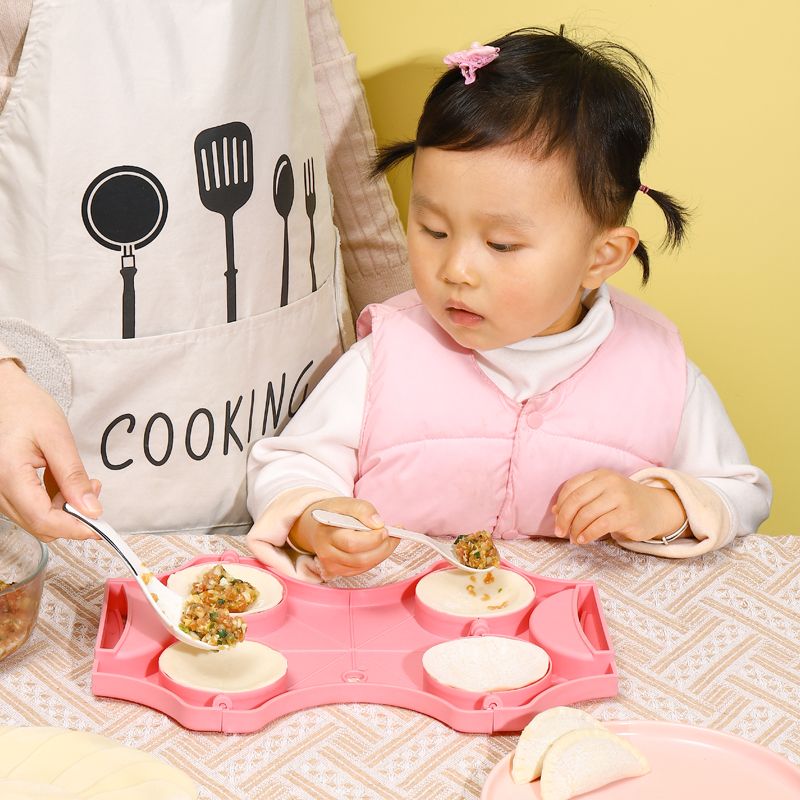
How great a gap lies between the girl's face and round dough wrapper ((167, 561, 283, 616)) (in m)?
0.30

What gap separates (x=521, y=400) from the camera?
1101mm

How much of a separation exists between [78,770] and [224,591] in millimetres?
231

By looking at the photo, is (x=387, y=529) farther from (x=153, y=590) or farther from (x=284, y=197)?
(x=284, y=197)

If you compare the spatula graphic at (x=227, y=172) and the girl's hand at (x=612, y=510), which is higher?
the spatula graphic at (x=227, y=172)

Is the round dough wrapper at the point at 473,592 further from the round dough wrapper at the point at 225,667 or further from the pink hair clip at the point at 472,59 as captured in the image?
the pink hair clip at the point at 472,59

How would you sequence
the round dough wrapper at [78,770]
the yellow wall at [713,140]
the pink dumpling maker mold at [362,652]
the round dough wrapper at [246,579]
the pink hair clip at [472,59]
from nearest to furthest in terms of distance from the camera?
the round dough wrapper at [78,770] < the pink dumpling maker mold at [362,652] < the round dough wrapper at [246,579] < the pink hair clip at [472,59] < the yellow wall at [713,140]

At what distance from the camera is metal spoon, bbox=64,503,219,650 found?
0.80 meters

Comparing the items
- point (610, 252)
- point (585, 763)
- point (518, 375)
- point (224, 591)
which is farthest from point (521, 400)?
point (585, 763)

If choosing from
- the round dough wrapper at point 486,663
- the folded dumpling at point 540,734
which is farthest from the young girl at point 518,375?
the folded dumpling at point 540,734

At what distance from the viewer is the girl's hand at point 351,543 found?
898mm

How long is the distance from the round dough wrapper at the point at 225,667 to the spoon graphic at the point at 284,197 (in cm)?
41

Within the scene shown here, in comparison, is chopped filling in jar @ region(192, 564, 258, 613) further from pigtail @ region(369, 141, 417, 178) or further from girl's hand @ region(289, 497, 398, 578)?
pigtail @ region(369, 141, 417, 178)

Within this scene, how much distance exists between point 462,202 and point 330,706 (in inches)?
17.5

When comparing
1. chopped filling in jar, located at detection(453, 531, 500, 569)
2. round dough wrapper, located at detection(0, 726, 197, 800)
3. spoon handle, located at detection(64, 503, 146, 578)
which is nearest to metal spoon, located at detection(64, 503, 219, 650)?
spoon handle, located at detection(64, 503, 146, 578)
